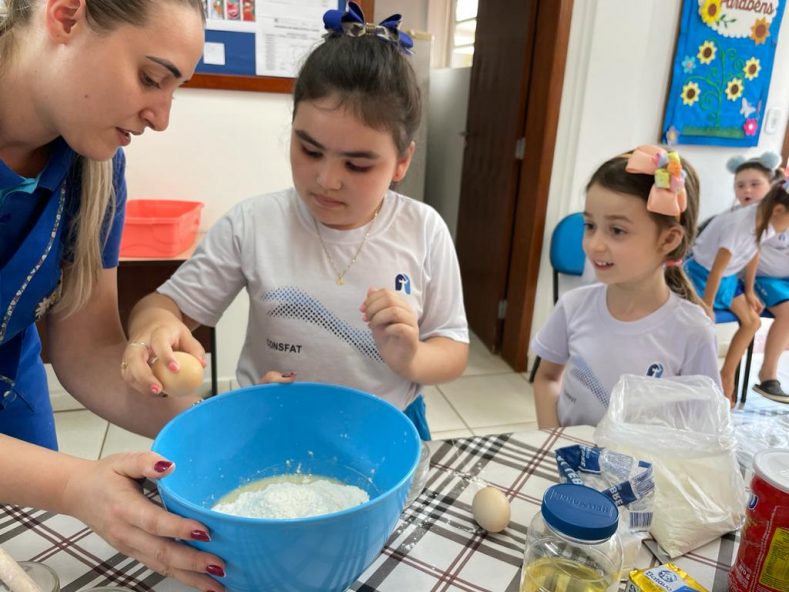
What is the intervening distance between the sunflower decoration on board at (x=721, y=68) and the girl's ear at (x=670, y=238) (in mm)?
1727

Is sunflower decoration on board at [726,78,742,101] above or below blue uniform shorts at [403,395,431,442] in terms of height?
above

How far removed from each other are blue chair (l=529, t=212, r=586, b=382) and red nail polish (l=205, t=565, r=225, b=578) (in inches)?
87.1

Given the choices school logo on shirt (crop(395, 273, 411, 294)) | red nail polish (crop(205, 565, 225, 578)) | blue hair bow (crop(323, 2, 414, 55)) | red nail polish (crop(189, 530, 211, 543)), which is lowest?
red nail polish (crop(205, 565, 225, 578))

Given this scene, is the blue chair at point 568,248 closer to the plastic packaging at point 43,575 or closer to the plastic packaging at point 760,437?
the plastic packaging at point 760,437

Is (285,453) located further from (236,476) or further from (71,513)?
(71,513)

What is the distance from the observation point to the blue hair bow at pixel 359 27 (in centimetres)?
100

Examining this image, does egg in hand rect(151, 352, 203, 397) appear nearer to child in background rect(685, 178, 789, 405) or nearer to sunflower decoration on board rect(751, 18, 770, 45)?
child in background rect(685, 178, 789, 405)

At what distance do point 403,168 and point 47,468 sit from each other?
2.42 feet

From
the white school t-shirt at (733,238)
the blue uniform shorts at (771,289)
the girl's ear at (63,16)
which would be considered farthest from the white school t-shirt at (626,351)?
the blue uniform shorts at (771,289)

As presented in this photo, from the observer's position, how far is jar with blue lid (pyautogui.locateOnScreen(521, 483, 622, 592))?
56 centimetres

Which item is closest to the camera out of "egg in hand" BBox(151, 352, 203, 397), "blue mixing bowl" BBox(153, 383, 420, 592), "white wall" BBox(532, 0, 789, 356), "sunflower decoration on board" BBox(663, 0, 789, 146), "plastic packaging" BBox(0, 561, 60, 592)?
"blue mixing bowl" BBox(153, 383, 420, 592)

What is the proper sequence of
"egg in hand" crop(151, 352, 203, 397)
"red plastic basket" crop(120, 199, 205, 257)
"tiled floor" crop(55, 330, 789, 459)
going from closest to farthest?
A: 1. "egg in hand" crop(151, 352, 203, 397)
2. "red plastic basket" crop(120, 199, 205, 257)
3. "tiled floor" crop(55, 330, 789, 459)

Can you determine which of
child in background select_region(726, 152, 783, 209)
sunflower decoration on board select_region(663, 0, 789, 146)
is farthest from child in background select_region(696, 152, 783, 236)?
sunflower decoration on board select_region(663, 0, 789, 146)

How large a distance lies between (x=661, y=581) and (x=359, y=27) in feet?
3.11
